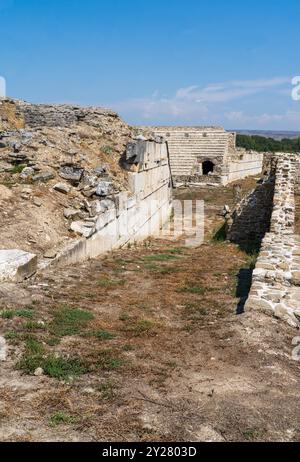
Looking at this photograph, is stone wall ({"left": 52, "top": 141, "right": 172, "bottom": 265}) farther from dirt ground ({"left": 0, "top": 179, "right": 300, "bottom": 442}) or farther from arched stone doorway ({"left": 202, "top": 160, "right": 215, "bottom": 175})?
arched stone doorway ({"left": 202, "top": 160, "right": 215, "bottom": 175})

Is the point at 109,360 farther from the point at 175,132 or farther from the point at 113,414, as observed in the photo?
the point at 175,132

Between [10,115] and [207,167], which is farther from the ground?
[10,115]

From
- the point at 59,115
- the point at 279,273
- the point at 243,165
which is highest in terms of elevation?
the point at 59,115

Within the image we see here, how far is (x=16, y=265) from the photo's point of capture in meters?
6.13

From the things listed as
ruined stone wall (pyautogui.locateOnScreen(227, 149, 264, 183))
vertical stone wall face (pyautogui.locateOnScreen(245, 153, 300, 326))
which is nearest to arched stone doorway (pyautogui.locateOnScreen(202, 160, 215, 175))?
ruined stone wall (pyautogui.locateOnScreen(227, 149, 264, 183))

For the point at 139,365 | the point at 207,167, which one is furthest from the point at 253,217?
the point at 207,167

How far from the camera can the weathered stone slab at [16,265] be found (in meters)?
6.02

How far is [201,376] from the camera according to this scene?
3.91 metres

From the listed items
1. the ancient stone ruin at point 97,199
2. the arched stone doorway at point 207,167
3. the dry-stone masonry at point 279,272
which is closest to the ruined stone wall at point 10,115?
the ancient stone ruin at point 97,199

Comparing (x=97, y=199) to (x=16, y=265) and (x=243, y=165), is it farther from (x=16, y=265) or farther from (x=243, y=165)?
(x=243, y=165)

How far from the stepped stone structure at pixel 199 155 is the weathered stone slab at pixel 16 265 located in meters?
21.8

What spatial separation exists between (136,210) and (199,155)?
18.5 m

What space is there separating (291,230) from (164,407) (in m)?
6.84

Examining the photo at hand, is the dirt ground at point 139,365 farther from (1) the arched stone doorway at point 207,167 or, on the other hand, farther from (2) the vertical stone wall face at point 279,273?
(1) the arched stone doorway at point 207,167
